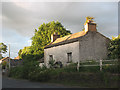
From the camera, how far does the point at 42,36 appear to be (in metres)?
36.9

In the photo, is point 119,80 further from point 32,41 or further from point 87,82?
point 32,41

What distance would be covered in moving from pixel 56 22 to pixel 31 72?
2449 centimetres

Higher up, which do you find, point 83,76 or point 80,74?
point 80,74

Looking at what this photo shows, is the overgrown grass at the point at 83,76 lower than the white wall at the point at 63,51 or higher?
lower

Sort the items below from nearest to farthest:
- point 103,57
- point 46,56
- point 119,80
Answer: point 119,80, point 103,57, point 46,56

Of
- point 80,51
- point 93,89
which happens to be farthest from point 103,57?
point 93,89

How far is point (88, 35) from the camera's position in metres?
20.3

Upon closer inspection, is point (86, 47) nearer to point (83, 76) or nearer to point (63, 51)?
point (63, 51)

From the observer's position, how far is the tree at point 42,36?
34.9m

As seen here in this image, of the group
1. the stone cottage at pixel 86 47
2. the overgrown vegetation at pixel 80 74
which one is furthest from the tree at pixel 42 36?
the stone cottage at pixel 86 47

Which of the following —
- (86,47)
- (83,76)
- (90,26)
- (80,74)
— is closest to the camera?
(83,76)

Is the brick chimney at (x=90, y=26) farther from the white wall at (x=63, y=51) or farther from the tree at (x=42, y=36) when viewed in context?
the tree at (x=42, y=36)

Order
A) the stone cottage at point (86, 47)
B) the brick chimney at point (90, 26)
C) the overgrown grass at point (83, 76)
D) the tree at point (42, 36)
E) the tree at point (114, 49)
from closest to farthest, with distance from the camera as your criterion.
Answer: the overgrown grass at point (83, 76) < the stone cottage at point (86, 47) < the tree at point (114, 49) < the brick chimney at point (90, 26) < the tree at point (42, 36)

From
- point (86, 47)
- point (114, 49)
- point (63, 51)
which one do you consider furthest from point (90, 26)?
point (63, 51)
